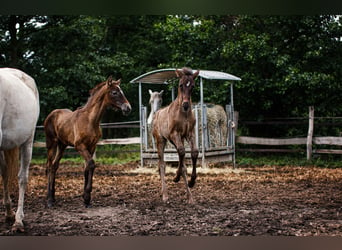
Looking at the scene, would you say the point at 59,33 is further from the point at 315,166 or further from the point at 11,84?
the point at 315,166

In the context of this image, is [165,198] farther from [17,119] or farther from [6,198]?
[17,119]

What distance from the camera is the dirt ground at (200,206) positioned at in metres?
3.63

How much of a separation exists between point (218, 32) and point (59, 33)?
251 centimetres

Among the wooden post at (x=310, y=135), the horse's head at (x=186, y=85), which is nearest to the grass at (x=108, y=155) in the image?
the wooden post at (x=310, y=135)

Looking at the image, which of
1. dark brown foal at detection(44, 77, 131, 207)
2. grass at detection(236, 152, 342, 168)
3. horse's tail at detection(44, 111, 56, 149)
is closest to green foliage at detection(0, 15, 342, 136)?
grass at detection(236, 152, 342, 168)

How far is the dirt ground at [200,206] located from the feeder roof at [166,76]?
143cm

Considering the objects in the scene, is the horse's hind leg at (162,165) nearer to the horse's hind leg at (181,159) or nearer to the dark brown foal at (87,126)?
the horse's hind leg at (181,159)

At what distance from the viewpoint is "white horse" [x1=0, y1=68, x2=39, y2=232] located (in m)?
3.46

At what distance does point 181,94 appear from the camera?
4.42 metres

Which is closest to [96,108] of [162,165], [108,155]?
[162,165]

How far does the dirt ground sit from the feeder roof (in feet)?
4.70

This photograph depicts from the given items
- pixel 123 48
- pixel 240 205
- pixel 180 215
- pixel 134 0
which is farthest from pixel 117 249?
pixel 123 48

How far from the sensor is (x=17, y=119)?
355cm

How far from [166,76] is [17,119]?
4.12 meters
